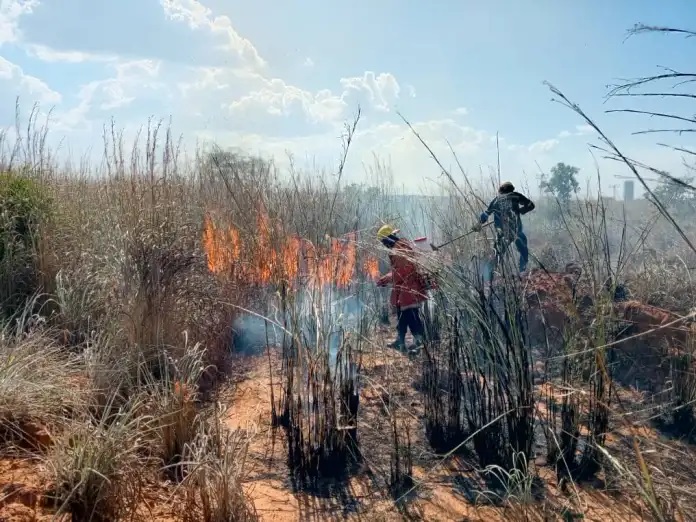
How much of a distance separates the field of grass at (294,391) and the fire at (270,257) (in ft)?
0.16

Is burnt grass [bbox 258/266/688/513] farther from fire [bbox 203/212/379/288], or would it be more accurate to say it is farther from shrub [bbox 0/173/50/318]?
shrub [bbox 0/173/50/318]

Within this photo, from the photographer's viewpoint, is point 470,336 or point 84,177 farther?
point 84,177

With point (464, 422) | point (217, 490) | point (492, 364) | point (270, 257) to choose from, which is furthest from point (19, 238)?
point (492, 364)

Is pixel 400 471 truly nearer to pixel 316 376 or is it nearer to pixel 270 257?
pixel 316 376

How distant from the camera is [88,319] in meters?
4.86

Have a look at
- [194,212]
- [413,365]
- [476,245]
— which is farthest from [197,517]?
[194,212]

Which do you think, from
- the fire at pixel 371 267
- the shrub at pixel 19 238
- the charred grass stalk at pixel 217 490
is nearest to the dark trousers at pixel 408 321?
the fire at pixel 371 267

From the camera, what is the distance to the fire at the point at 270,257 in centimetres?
426

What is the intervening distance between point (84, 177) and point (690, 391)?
8.14 m

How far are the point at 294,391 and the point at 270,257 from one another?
3.75ft

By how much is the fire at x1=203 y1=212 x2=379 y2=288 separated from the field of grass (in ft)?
0.16

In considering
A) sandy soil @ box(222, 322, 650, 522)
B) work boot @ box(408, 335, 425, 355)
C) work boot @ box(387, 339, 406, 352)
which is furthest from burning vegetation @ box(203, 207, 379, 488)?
work boot @ box(387, 339, 406, 352)

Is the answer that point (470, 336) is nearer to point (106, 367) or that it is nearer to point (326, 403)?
point (326, 403)

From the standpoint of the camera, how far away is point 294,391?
4469mm
